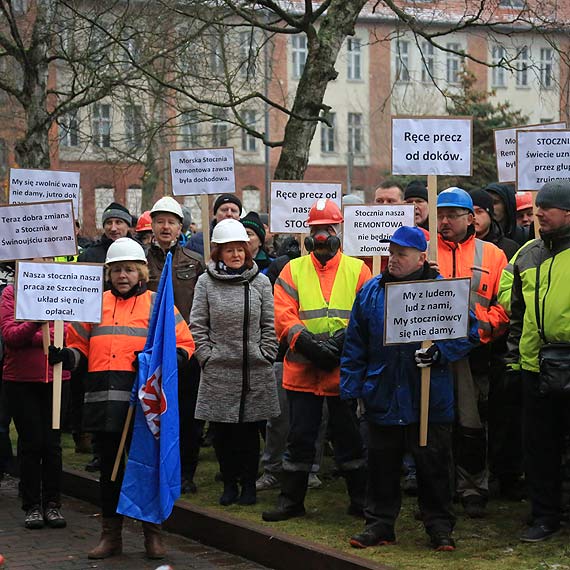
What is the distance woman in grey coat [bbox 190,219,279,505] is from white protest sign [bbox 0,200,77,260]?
108 centimetres

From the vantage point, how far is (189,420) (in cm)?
998

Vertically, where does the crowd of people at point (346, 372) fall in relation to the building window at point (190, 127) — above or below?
below

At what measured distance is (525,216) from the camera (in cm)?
1135

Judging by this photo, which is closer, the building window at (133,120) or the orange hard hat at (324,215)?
the orange hard hat at (324,215)

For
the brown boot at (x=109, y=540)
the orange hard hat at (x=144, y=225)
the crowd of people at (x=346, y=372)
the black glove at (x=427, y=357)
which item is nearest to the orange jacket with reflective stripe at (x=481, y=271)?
the crowd of people at (x=346, y=372)

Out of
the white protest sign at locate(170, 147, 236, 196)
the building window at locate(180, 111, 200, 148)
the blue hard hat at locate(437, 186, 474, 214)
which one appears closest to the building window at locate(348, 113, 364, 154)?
the building window at locate(180, 111, 200, 148)

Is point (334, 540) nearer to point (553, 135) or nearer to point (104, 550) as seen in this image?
point (104, 550)

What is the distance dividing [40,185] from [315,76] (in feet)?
14.0

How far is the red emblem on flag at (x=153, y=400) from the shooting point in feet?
26.8

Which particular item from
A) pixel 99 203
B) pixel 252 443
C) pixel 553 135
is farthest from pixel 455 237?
pixel 99 203

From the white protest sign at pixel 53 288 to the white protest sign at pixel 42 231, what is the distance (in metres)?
0.59

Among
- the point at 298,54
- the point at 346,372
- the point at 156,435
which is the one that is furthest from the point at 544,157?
the point at 298,54

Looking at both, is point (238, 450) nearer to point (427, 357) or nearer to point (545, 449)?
point (427, 357)

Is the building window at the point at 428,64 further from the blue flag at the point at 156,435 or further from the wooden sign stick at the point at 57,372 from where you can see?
the blue flag at the point at 156,435
